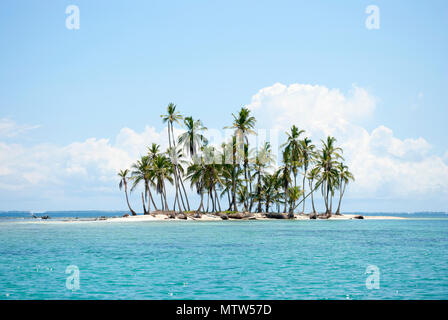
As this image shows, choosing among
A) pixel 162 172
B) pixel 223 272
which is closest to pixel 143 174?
pixel 162 172

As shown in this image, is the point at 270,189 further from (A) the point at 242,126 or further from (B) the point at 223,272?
(B) the point at 223,272

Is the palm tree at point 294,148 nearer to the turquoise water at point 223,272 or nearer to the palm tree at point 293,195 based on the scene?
the palm tree at point 293,195

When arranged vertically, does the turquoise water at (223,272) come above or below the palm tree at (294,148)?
below

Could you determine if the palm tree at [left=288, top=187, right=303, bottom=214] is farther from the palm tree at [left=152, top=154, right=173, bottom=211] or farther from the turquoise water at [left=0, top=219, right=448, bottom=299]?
the turquoise water at [left=0, top=219, right=448, bottom=299]

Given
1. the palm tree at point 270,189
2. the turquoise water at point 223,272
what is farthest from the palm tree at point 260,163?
the turquoise water at point 223,272

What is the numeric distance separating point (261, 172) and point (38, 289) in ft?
232

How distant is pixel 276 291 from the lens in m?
15.0

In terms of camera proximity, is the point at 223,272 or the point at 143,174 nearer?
the point at 223,272

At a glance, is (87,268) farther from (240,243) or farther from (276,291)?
(240,243)

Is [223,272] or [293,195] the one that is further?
[293,195]

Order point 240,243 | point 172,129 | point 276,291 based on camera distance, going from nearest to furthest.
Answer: point 276,291 < point 240,243 < point 172,129

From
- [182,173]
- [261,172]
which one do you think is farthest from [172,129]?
[261,172]

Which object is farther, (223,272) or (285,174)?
(285,174)

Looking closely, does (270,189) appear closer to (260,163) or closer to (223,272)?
(260,163)
